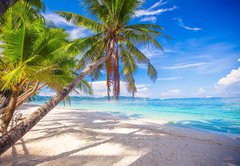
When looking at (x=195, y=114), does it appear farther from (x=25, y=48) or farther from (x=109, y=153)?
(x=25, y=48)

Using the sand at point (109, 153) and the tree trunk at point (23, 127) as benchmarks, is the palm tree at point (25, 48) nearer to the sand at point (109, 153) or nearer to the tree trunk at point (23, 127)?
the tree trunk at point (23, 127)

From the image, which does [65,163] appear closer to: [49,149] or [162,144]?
[49,149]

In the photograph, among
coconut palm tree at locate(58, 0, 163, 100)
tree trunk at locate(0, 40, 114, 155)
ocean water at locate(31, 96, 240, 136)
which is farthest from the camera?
ocean water at locate(31, 96, 240, 136)

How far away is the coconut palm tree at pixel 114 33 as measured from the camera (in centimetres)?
562

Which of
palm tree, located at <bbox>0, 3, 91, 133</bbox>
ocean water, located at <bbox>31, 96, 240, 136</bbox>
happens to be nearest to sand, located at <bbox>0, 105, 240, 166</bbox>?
palm tree, located at <bbox>0, 3, 91, 133</bbox>

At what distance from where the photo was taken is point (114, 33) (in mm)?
5906

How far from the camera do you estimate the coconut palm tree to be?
562 cm

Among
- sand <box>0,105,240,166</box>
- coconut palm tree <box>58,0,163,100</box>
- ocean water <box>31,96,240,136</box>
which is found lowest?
ocean water <box>31,96,240,136</box>

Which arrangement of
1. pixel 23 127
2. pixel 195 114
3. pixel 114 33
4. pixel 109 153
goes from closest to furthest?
pixel 23 127 → pixel 109 153 → pixel 114 33 → pixel 195 114

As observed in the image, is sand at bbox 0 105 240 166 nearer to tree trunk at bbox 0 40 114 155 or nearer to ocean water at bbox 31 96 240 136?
tree trunk at bbox 0 40 114 155

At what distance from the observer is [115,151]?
3.93 metres

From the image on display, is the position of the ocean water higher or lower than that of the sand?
lower

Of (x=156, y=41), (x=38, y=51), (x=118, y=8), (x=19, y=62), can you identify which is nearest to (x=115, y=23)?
(x=118, y=8)

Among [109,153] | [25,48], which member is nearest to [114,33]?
[25,48]
